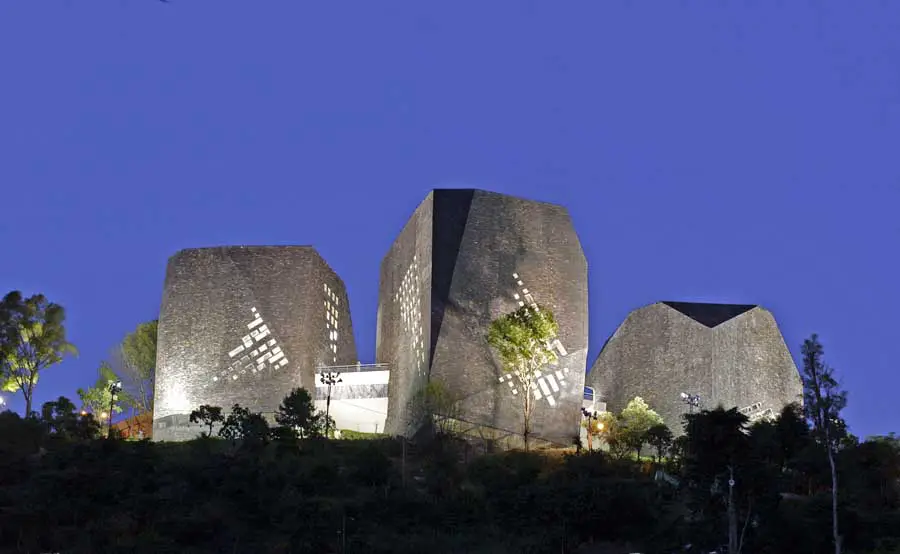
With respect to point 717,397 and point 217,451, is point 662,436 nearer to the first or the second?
point 717,397

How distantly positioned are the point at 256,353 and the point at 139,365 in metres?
11.9

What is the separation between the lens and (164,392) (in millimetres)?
49688

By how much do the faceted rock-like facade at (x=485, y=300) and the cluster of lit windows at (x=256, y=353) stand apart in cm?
495

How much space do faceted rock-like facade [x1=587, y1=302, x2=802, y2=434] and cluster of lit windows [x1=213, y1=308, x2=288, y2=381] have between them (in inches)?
608

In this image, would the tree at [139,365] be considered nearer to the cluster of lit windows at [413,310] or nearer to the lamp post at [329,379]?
the lamp post at [329,379]

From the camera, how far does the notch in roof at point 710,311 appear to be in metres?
51.7

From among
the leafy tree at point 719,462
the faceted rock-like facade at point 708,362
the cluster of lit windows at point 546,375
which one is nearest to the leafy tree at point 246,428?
the cluster of lit windows at point 546,375

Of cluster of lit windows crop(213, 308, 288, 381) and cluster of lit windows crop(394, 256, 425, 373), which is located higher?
cluster of lit windows crop(394, 256, 425, 373)

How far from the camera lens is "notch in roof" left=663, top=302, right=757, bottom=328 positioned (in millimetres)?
51719

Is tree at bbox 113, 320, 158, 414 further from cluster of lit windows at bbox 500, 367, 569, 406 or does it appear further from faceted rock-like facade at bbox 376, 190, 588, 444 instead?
cluster of lit windows at bbox 500, 367, 569, 406

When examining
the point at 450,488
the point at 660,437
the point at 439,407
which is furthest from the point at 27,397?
the point at 660,437

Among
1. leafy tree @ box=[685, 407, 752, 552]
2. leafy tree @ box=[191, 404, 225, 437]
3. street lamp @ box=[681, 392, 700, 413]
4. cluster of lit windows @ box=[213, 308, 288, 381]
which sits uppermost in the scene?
cluster of lit windows @ box=[213, 308, 288, 381]

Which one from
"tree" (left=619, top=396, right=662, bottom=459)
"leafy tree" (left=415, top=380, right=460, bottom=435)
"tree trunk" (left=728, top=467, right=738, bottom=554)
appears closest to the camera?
"tree trunk" (left=728, top=467, right=738, bottom=554)

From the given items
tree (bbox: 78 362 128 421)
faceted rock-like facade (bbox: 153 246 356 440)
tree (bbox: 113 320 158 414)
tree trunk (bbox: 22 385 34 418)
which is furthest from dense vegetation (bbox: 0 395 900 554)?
tree (bbox: 113 320 158 414)
